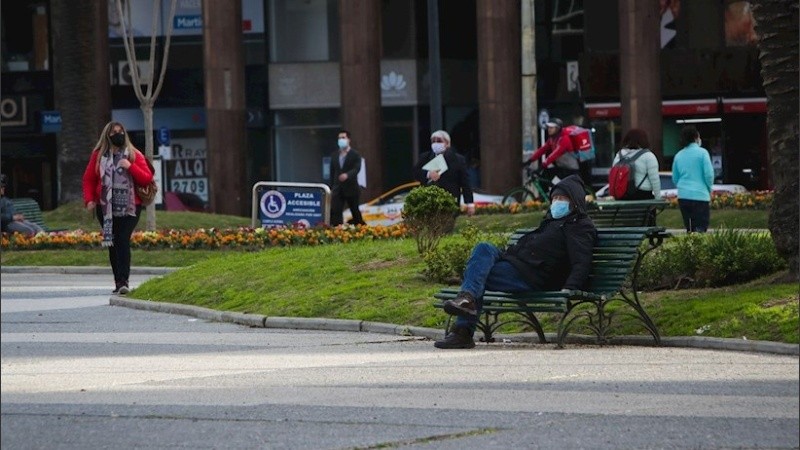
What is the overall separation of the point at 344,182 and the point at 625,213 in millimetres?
11962

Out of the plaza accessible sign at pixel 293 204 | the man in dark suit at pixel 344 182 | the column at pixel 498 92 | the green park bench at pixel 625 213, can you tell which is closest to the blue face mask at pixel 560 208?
the green park bench at pixel 625 213

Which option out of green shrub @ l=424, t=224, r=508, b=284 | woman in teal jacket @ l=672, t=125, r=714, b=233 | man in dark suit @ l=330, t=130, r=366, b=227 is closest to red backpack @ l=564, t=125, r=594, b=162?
man in dark suit @ l=330, t=130, r=366, b=227

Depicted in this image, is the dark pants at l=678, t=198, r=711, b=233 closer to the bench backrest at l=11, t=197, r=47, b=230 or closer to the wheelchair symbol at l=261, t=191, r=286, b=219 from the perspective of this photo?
the wheelchair symbol at l=261, t=191, r=286, b=219

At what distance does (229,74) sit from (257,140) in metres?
6.92

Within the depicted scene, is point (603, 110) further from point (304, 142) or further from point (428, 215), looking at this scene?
point (428, 215)

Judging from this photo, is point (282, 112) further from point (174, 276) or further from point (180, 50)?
point (174, 276)

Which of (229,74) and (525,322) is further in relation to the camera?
(229,74)

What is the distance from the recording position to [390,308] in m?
16.2

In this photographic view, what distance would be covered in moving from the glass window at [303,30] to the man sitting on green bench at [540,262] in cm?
4057

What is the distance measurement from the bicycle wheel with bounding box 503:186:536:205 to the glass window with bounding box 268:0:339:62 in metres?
18.6

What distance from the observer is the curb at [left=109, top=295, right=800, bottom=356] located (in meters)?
13.2

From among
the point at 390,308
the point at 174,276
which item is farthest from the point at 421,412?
the point at 174,276

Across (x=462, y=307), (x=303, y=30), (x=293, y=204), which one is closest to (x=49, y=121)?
(x=303, y=30)

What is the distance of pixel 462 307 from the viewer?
1383 centimetres
